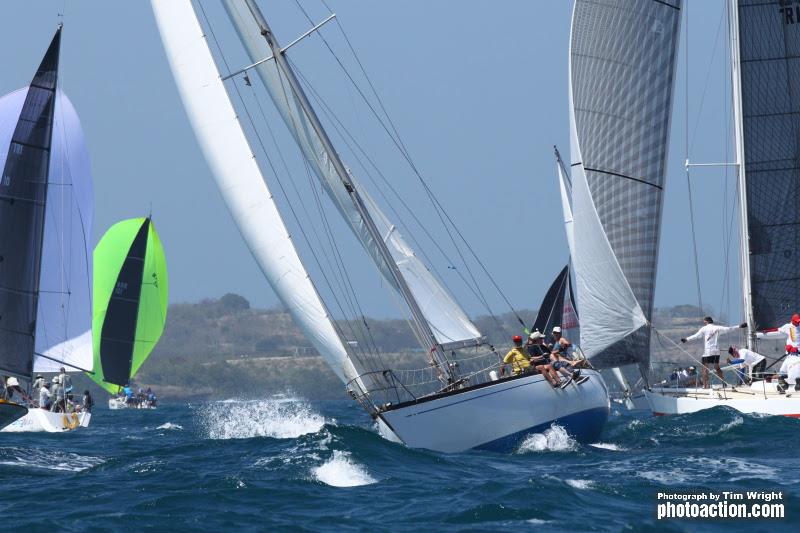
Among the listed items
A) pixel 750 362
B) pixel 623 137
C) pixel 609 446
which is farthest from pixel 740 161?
pixel 609 446

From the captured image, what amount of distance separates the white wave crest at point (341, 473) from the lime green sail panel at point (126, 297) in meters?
33.3

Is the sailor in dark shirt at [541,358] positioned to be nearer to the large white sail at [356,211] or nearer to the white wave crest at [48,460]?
the large white sail at [356,211]

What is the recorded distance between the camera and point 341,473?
50.8 ft

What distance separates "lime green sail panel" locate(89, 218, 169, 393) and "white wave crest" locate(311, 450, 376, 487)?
33344mm

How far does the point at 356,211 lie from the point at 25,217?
7.54 meters

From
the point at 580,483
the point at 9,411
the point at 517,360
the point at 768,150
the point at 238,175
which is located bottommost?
the point at 580,483

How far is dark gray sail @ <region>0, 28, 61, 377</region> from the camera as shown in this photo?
23.1 meters

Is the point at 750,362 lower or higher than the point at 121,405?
higher

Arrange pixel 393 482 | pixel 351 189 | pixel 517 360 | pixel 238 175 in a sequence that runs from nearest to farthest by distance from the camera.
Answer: pixel 393 482
pixel 517 360
pixel 238 175
pixel 351 189

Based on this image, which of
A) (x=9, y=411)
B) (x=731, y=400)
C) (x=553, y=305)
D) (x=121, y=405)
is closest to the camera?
(x=9, y=411)

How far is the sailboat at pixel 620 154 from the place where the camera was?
80.9 feet

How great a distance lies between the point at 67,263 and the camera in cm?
2978

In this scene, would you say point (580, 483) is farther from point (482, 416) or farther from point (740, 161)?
point (740, 161)

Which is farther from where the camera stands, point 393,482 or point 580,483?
point 393,482
